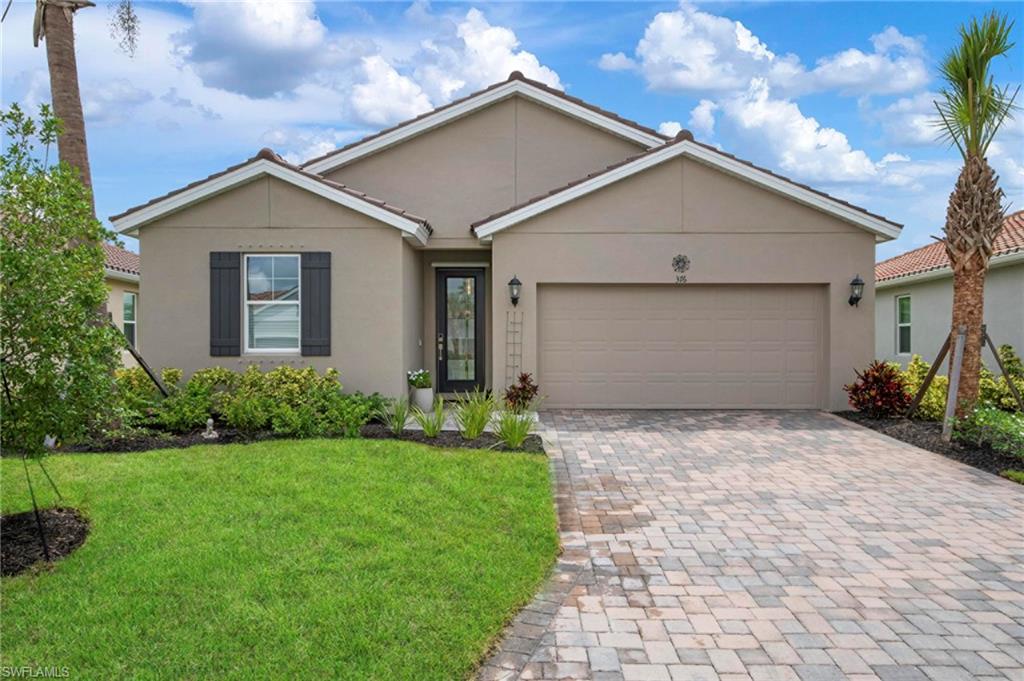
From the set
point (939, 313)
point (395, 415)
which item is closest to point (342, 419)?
point (395, 415)

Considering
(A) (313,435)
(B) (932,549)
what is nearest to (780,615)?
(B) (932,549)

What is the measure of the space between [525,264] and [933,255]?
12.7 metres

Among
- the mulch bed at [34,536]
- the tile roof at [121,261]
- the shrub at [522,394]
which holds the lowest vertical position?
the mulch bed at [34,536]

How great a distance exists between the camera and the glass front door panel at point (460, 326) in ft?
48.2

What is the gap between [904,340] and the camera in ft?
61.8

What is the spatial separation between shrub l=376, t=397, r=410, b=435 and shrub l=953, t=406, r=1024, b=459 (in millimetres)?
8080

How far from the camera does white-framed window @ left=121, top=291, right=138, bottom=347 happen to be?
1848cm

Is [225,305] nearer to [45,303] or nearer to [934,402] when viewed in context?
[45,303]

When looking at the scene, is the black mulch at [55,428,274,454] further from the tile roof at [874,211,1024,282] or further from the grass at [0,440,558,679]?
the tile roof at [874,211,1024,282]

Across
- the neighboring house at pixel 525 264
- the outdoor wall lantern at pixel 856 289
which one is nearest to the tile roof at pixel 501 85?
the neighboring house at pixel 525 264

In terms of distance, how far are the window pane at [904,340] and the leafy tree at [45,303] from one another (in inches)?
752

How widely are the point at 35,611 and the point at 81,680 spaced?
112cm

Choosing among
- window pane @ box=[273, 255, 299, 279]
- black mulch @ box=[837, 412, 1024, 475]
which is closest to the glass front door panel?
window pane @ box=[273, 255, 299, 279]

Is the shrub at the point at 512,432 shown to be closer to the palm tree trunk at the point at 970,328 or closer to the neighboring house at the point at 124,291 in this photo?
the palm tree trunk at the point at 970,328
